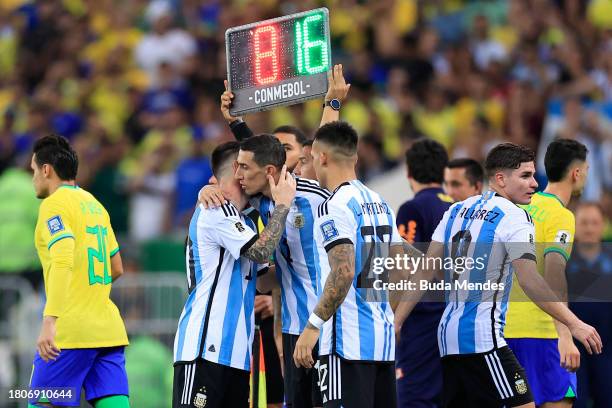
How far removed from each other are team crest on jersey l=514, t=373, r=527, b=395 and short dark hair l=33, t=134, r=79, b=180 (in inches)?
141

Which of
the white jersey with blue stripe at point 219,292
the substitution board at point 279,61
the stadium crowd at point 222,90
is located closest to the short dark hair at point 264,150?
the substitution board at point 279,61

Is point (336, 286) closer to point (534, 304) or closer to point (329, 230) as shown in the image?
point (329, 230)

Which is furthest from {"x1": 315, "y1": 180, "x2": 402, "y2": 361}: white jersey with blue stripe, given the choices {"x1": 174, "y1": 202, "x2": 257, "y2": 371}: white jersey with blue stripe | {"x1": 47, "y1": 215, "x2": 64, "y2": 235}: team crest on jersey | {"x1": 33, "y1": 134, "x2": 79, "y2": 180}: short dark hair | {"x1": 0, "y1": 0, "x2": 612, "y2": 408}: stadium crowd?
{"x1": 0, "y1": 0, "x2": 612, "y2": 408}: stadium crowd

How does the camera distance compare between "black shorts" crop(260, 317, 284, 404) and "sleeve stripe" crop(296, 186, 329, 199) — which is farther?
"black shorts" crop(260, 317, 284, 404)

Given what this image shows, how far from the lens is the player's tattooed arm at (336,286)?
7.50 m

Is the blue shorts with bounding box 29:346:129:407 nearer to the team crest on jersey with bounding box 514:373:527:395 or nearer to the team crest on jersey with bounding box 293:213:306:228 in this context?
the team crest on jersey with bounding box 293:213:306:228

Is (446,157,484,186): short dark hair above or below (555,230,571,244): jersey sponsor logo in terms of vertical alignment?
above

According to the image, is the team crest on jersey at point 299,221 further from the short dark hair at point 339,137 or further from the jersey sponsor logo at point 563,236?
the jersey sponsor logo at point 563,236

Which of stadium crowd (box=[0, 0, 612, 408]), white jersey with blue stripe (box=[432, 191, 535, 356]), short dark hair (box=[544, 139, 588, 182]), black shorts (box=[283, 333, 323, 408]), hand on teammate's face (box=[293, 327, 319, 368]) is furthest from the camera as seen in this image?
stadium crowd (box=[0, 0, 612, 408])

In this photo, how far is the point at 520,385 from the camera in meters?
8.07

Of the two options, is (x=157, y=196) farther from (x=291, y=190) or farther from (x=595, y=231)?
(x=291, y=190)

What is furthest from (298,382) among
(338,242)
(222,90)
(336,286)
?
(222,90)

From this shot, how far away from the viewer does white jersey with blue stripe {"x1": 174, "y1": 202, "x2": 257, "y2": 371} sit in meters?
8.06

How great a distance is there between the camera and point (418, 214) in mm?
10164
